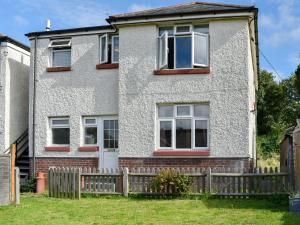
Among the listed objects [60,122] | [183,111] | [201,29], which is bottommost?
[60,122]

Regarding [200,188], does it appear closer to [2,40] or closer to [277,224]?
[277,224]

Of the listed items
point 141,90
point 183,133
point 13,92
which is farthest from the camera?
point 13,92

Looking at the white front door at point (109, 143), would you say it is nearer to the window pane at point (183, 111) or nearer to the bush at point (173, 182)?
the window pane at point (183, 111)

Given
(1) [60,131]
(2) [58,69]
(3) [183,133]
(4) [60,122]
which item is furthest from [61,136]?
(3) [183,133]

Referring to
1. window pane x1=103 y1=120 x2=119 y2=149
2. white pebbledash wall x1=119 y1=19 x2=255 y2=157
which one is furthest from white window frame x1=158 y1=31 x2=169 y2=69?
window pane x1=103 y1=120 x2=119 y2=149

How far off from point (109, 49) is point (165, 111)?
348 centimetres

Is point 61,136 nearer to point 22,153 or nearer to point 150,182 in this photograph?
point 22,153

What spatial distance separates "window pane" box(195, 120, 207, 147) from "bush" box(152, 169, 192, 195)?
83.8 inches

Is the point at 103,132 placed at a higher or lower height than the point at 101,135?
higher

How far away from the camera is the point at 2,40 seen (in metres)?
18.9

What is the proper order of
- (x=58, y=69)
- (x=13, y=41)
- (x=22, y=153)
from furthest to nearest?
1. (x=22, y=153)
2. (x=13, y=41)
3. (x=58, y=69)

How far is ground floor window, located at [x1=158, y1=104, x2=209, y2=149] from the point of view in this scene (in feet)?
52.8

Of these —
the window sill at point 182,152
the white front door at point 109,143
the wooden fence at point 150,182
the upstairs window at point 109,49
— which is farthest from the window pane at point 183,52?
the wooden fence at point 150,182

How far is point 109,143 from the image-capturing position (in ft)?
58.4
